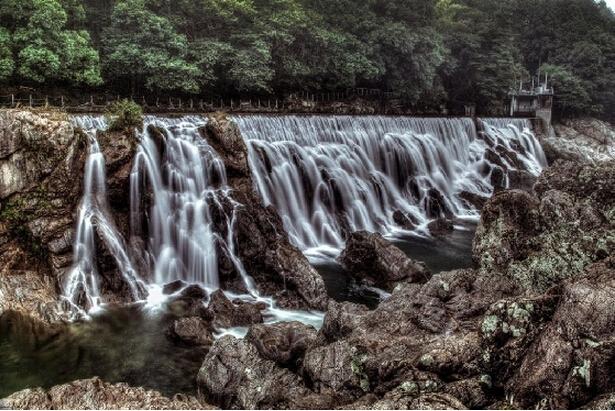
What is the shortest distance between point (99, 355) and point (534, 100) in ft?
213

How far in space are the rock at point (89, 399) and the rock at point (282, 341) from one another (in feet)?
7.82

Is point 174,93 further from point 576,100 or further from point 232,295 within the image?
point 576,100

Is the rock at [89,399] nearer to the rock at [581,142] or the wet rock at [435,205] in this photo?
the wet rock at [435,205]

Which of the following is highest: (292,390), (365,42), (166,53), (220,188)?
(365,42)

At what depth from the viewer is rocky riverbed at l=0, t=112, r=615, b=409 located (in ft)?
23.6

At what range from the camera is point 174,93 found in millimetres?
36938

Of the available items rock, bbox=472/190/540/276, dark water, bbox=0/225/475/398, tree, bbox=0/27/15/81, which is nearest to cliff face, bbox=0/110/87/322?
dark water, bbox=0/225/475/398

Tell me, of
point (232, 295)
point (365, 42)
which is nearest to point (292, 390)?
point (232, 295)

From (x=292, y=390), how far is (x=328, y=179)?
20538mm

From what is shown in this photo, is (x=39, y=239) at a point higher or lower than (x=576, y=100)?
lower

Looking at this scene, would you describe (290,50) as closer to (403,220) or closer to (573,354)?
(403,220)

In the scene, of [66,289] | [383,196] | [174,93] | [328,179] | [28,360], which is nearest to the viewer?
[28,360]

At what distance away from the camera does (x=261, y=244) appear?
20516 millimetres

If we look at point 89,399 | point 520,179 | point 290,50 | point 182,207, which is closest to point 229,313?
point 89,399
